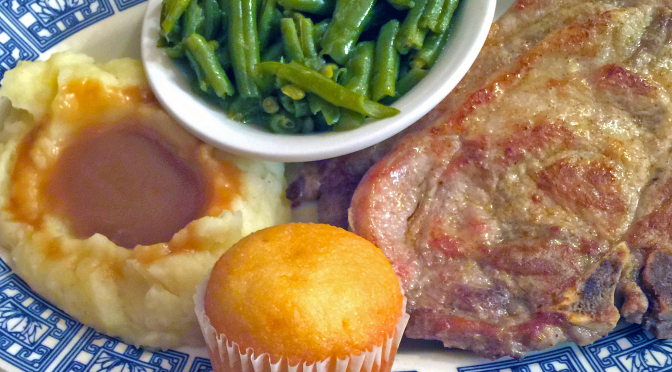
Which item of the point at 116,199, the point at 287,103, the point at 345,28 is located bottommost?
the point at 116,199

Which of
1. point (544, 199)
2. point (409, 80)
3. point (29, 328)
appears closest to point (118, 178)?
point (29, 328)

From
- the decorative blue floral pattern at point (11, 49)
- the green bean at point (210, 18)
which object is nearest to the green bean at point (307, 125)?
the green bean at point (210, 18)

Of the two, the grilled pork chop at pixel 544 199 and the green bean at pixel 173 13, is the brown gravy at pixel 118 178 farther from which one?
the grilled pork chop at pixel 544 199

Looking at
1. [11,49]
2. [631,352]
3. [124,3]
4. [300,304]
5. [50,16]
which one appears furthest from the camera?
[124,3]

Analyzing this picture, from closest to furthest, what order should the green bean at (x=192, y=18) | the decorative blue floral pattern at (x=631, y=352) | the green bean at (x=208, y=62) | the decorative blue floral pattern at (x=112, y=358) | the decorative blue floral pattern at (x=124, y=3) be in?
1. the decorative blue floral pattern at (x=631, y=352)
2. the decorative blue floral pattern at (x=112, y=358)
3. the green bean at (x=208, y=62)
4. the green bean at (x=192, y=18)
5. the decorative blue floral pattern at (x=124, y=3)

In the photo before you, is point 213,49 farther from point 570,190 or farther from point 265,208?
point 570,190

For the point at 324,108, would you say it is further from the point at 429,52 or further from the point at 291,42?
the point at 429,52

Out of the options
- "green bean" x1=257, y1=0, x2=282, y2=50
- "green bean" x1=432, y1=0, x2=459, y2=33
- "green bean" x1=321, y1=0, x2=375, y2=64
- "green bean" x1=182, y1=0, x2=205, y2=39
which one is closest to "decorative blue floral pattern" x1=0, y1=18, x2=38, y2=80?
"green bean" x1=182, y1=0, x2=205, y2=39

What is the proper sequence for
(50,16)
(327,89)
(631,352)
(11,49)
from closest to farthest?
(631,352) < (327,89) < (11,49) < (50,16)

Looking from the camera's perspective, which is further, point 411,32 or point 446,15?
point 446,15
